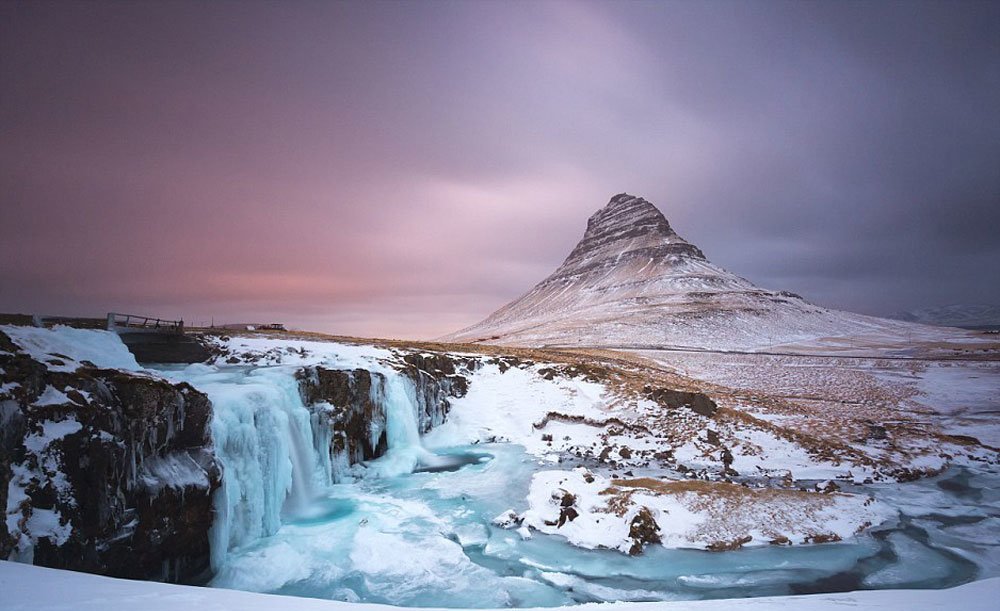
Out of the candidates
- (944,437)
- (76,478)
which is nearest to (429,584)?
(76,478)

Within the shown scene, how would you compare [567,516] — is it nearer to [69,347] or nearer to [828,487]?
[828,487]

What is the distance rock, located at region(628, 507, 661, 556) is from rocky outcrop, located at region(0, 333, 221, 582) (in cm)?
1411

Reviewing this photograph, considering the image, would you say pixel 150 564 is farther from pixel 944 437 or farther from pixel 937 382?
pixel 937 382

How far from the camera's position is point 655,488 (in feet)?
63.1

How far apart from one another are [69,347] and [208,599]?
13.3m

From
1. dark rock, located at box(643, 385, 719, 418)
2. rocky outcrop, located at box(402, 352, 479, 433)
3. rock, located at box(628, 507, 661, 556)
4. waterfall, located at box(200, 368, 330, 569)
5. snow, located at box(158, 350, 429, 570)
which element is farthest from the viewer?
rocky outcrop, located at box(402, 352, 479, 433)

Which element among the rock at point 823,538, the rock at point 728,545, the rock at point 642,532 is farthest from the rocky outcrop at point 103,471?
the rock at point 823,538

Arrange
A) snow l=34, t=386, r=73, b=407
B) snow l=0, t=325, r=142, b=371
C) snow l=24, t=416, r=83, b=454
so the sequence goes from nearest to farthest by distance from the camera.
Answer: snow l=24, t=416, r=83, b=454
snow l=34, t=386, r=73, b=407
snow l=0, t=325, r=142, b=371

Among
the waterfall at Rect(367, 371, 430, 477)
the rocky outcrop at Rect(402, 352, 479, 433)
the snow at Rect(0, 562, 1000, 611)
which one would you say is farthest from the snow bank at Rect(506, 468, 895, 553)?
the rocky outcrop at Rect(402, 352, 479, 433)

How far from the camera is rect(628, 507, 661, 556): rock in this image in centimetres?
1552

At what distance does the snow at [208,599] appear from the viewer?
5695 mm

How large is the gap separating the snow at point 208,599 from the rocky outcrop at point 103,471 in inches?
147

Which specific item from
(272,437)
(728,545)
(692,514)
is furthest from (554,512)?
(272,437)

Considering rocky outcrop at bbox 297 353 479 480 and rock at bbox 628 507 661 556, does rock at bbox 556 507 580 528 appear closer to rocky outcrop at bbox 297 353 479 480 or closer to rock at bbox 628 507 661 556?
rock at bbox 628 507 661 556
